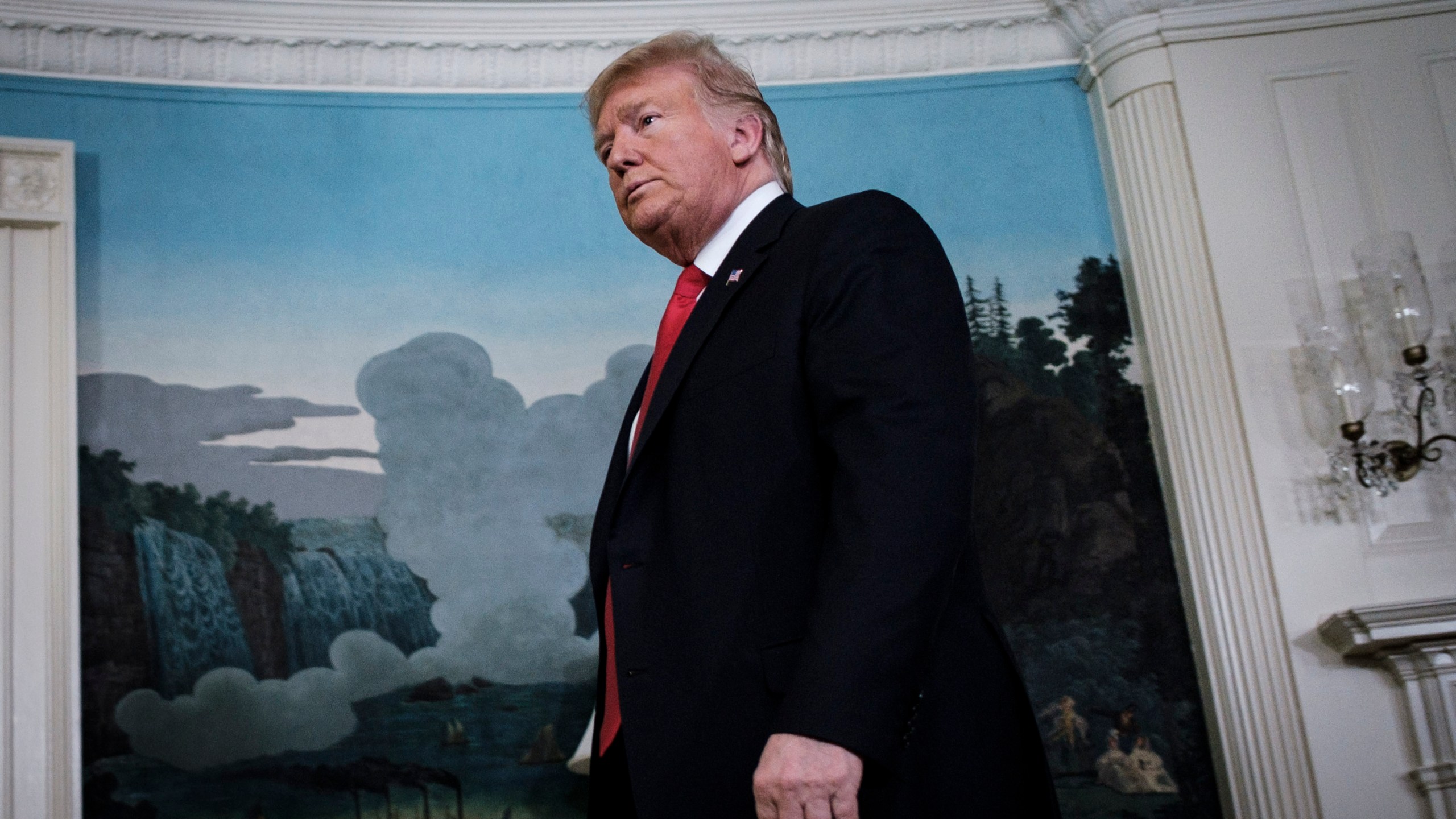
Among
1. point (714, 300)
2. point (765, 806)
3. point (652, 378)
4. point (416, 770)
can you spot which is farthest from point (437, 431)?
point (765, 806)

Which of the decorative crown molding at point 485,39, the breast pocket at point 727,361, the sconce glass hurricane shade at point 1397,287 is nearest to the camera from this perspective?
the breast pocket at point 727,361

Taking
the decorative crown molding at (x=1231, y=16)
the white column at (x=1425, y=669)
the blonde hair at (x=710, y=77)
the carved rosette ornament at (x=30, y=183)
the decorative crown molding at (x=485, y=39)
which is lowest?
the white column at (x=1425, y=669)

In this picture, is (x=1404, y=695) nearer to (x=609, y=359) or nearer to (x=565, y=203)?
(x=609, y=359)

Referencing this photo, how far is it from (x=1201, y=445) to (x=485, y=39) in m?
2.86

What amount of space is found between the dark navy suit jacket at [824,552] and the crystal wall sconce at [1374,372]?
116 inches

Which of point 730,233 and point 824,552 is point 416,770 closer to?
point 730,233

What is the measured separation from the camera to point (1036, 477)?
4465 millimetres

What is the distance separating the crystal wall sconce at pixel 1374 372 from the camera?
4.11 m

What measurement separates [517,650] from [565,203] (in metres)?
1.57

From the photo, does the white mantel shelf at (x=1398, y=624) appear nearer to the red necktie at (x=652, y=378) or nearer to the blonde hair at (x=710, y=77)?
the blonde hair at (x=710, y=77)

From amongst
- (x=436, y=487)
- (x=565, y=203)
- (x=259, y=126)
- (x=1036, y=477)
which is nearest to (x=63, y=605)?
(x=436, y=487)

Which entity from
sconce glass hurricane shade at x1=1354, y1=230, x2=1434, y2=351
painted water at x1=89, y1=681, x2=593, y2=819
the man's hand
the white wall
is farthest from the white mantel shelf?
the man's hand

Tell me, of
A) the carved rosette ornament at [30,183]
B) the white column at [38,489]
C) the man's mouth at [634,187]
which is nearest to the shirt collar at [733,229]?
the man's mouth at [634,187]

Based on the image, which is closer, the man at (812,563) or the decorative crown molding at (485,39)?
the man at (812,563)
